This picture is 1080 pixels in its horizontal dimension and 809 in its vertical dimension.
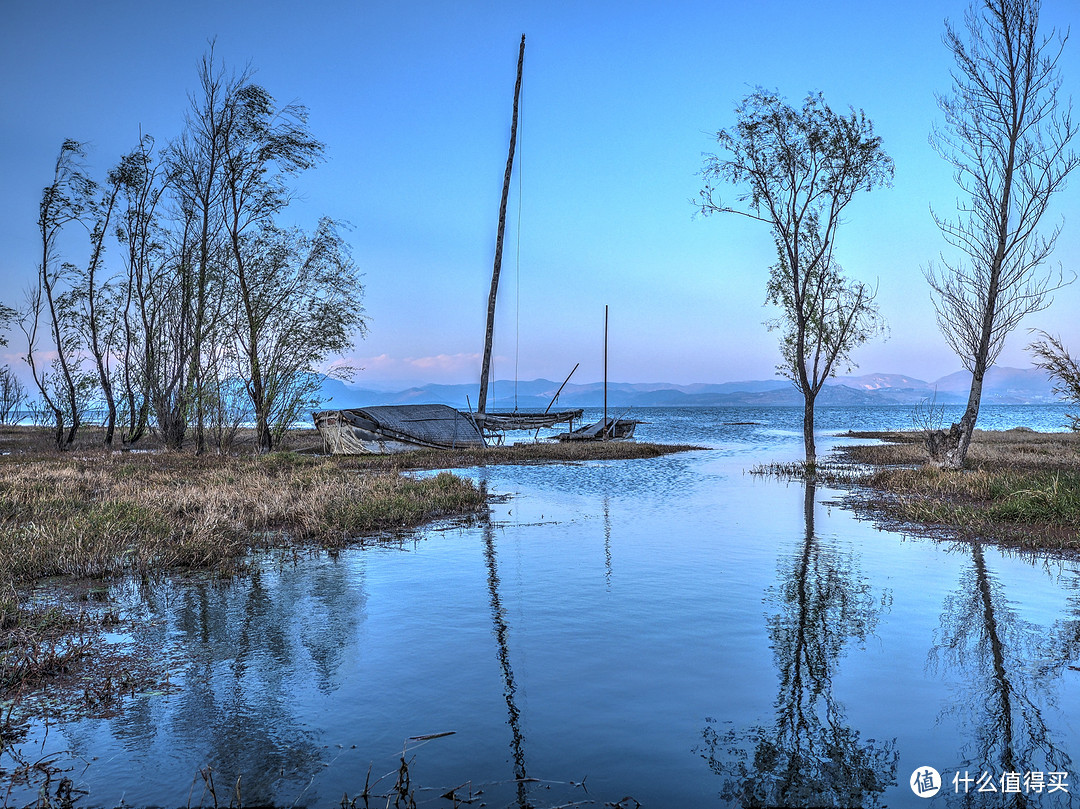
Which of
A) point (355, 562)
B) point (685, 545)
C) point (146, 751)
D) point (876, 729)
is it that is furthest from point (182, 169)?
point (876, 729)

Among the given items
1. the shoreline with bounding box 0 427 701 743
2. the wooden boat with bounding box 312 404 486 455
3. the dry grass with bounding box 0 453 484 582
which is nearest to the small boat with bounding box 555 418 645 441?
the wooden boat with bounding box 312 404 486 455

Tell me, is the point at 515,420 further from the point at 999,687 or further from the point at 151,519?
the point at 999,687

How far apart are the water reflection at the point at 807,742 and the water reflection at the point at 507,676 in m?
1.05

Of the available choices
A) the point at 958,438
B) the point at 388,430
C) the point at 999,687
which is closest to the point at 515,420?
the point at 388,430

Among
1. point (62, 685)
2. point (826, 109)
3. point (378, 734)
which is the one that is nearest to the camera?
point (378, 734)

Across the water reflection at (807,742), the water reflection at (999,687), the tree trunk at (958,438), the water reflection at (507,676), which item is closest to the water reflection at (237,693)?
the water reflection at (507,676)

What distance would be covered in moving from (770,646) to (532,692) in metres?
2.21

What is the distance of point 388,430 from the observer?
2830cm

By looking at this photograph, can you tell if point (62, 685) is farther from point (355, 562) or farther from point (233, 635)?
point (355, 562)

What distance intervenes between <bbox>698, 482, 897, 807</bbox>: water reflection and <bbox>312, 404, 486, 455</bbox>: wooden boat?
23131mm

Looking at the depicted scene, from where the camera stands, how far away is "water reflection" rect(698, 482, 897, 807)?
11.7ft

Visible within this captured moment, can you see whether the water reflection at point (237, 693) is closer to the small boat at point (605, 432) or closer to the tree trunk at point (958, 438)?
the tree trunk at point (958, 438)

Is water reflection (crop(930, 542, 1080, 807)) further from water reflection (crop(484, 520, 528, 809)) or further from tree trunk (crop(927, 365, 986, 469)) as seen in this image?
tree trunk (crop(927, 365, 986, 469))

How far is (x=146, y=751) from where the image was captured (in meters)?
3.89
